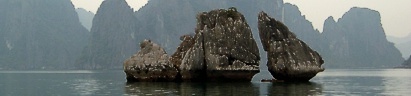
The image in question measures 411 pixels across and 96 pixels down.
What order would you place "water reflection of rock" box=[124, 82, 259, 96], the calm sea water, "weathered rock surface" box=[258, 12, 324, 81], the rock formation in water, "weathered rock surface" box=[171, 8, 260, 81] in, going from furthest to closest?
"weathered rock surface" box=[258, 12, 324, 81]
the rock formation in water
"weathered rock surface" box=[171, 8, 260, 81]
the calm sea water
"water reflection of rock" box=[124, 82, 259, 96]

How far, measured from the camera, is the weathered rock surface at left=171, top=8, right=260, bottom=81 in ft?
207

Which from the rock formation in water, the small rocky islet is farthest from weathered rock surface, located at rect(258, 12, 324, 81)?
the rock formation in water

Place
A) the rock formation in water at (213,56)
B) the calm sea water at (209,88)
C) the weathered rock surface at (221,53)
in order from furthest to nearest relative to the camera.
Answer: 1. the rock formation in water at (213,56)
2. the weathered rock surface at (221,53)
3. the calm sea water at (209,88)

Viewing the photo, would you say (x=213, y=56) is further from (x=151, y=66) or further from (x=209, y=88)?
(x=209, y=88)

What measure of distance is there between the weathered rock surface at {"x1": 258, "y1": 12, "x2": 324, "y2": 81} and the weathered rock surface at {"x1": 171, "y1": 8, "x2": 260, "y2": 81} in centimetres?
219

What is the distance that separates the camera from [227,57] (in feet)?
208

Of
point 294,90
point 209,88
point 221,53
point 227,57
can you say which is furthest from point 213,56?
point 294,90

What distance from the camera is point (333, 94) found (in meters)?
42.6

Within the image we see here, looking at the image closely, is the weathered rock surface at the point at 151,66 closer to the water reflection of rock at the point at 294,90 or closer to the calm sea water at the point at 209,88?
the calm sea water at the point at 209,88

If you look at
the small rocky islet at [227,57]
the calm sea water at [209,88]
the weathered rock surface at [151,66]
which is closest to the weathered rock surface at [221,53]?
the small rocky islet at [227,57]

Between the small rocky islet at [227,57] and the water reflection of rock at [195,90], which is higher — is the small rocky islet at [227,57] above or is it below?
above

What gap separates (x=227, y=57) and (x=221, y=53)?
3.05 ft

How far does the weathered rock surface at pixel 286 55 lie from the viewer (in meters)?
63.6

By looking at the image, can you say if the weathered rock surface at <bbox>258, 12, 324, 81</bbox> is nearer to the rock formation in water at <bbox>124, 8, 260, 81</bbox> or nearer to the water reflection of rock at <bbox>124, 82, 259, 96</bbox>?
the rock formation in water at <bbox>124, 8, 260, 81</bbox>
